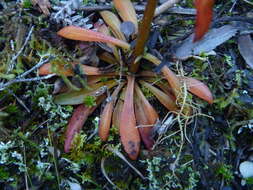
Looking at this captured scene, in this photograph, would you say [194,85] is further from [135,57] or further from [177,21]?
[177,21]

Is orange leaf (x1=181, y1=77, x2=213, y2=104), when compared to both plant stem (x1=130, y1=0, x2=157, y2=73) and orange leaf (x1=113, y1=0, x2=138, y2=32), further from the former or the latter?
orange leaf (x1=113, y1=0, x2=138, y2=32)

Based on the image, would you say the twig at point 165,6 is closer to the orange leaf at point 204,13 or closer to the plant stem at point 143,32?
the plant stem at point 143,32

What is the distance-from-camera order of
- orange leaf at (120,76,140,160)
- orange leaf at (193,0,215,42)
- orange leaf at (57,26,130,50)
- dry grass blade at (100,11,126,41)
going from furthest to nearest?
dry grass blade at (100,11,126,41)
orange leaf at (57,26,130,50)
orange leaf at (120,76,140,160)
orange leaf at (193,0,215,42)

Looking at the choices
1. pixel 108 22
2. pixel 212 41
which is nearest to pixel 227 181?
pixel 212 41

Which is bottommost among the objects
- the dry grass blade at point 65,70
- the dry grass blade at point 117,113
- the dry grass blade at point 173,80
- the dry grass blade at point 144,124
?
the dry grass blade at point 144,124

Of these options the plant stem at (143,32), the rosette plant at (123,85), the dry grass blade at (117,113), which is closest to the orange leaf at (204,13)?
the plant stem at (143,32)

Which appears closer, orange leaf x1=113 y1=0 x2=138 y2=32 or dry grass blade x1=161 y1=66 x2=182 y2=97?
dry grass blade x1=161 y1=66 x2=182 y2=97

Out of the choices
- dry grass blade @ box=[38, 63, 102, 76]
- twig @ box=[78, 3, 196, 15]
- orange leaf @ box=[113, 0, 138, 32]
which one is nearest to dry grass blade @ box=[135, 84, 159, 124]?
dry grass blade @ box=[38, 63, 102, 76]
